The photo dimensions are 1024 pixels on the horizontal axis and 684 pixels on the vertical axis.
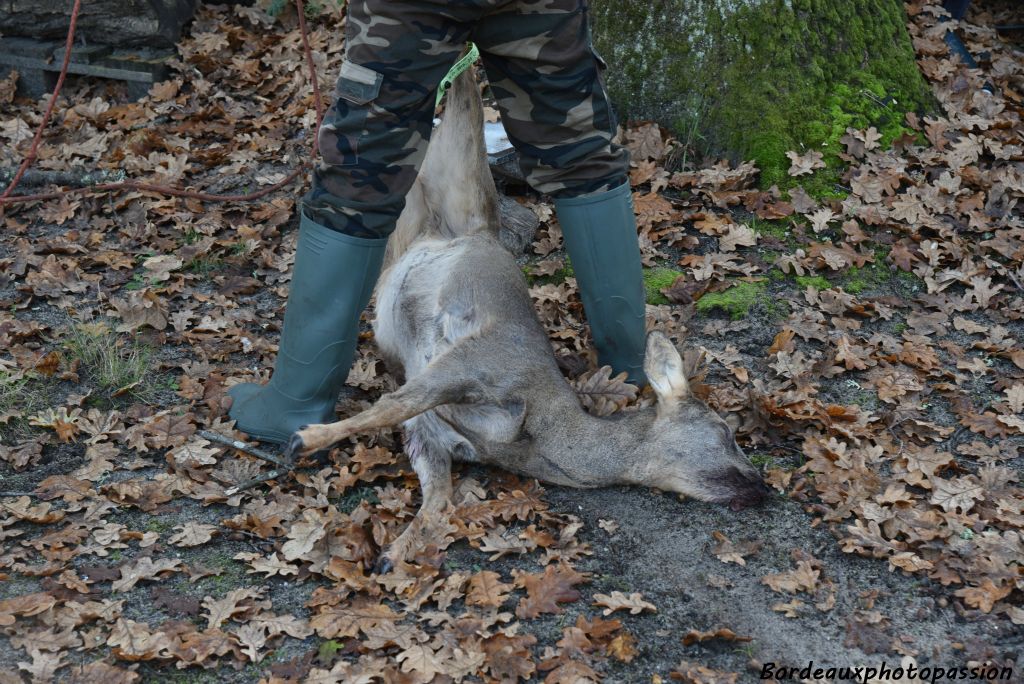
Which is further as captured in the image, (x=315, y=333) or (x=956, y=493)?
(x=315, y=333)

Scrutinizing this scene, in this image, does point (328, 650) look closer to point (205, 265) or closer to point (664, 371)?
point (664, 371)

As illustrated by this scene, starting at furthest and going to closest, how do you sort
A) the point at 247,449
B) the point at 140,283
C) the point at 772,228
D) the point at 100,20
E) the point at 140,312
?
the point at 100,20 < the point at 772,228 < the point at 140,283 < the point at 140,312 < the point at 247,449

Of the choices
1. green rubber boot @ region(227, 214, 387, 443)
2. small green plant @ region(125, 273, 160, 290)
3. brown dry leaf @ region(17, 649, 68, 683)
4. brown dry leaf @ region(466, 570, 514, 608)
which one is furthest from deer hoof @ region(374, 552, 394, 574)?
small green plant @ region(125, 273, 160, 290)

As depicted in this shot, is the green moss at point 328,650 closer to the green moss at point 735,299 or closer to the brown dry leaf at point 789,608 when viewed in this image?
the brown dry leaf at point 789,608

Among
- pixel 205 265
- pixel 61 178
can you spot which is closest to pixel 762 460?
pixel 205 265

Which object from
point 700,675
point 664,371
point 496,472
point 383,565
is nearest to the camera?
point 700,675

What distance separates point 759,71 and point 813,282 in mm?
1681

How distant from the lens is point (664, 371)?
487cm

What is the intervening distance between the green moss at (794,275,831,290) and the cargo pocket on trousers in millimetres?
3176

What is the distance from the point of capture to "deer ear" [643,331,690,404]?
4820 millimetres

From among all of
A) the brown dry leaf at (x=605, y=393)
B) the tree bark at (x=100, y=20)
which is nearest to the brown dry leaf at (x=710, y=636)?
the brown dry leaf at (x=605, y=393)

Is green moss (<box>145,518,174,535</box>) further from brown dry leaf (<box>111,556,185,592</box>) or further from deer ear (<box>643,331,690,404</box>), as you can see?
deer ear (<box>643,331,690,404</box>)

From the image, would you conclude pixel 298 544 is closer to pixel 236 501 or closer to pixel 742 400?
pixel 236 501

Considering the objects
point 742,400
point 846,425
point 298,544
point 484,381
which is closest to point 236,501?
point 298,544
